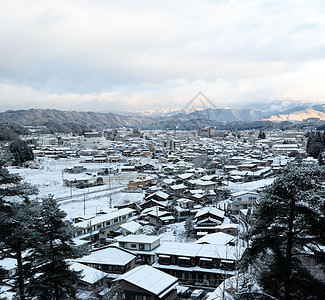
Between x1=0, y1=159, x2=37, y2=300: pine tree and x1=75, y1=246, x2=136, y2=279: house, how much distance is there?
3.20 metres

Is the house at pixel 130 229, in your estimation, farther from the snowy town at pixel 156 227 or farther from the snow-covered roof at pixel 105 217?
the snow-covered roof at pixel 105 217

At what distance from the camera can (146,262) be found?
5.92m

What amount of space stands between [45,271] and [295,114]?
338 ft

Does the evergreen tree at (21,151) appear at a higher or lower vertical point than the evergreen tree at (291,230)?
lower

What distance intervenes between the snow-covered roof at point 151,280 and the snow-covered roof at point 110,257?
29.6 inches

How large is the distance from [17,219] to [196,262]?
156 inches

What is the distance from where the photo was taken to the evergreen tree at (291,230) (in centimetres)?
171

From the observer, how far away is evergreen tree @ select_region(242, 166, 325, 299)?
171 cm

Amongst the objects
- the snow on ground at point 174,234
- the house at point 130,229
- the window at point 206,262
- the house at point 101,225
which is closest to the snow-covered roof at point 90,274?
the window at point 206,262

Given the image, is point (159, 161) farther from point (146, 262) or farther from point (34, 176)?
point (146, 262)

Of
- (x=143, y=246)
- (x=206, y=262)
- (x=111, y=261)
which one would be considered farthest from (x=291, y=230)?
(x=143, y=246)

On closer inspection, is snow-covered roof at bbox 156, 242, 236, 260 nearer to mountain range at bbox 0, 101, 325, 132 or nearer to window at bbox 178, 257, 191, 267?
window at bbox 178, 257, 191, 267

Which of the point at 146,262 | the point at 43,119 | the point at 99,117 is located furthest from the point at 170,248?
the point at 99,117

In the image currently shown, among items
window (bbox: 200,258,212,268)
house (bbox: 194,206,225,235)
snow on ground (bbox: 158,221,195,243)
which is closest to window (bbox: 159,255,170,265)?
window (bbox: 200,258,212,268)
